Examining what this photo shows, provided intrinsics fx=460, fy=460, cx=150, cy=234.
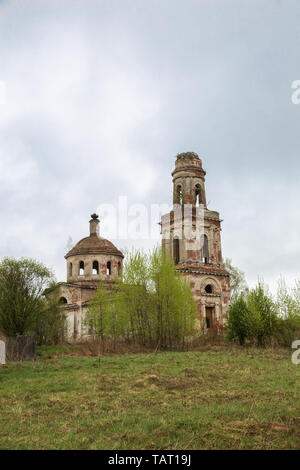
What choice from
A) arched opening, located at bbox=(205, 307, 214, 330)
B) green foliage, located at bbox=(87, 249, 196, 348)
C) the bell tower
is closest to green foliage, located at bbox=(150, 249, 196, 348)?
green foliage, located at bbox=(87, 249, 196, 348)

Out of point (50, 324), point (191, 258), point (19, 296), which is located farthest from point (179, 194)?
point (19, 296)

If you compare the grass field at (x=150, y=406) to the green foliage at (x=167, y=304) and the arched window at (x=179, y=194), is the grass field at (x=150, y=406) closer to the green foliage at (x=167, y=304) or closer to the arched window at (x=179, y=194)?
the green foliage at (x=167, y=304)

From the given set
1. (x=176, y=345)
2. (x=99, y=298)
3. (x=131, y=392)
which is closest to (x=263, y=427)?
(x=131, y=392)

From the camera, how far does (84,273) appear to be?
132 ft

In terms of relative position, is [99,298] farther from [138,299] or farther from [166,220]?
[166,220]

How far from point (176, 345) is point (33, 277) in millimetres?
8237

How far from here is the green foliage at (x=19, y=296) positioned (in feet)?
73.7

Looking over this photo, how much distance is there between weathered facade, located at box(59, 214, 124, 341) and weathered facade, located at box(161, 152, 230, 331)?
20.6ft

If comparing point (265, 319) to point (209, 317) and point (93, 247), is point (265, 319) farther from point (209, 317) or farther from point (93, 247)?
point (93, 247)

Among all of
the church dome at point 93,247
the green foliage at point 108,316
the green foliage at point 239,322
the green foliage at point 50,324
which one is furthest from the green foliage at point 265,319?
the church dome at point 93,247

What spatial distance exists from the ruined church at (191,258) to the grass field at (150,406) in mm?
19958
